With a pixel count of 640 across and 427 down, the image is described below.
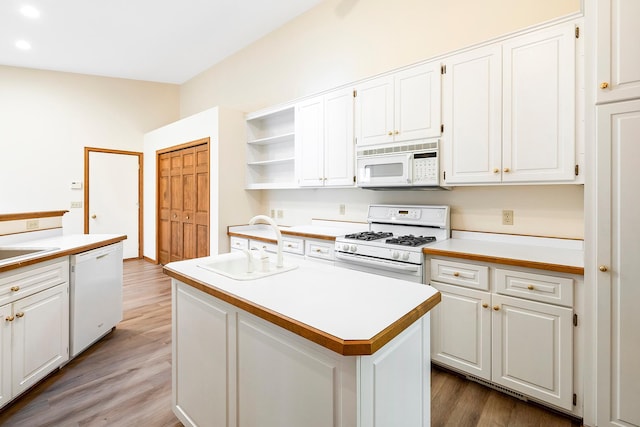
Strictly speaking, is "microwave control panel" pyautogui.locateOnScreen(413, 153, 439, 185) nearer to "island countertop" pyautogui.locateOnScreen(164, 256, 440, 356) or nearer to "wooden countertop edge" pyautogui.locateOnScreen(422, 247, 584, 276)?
"wooden countertop edge" pyautogui.locateOnScreen(422, 247, 584, 276)

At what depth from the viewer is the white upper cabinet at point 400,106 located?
255 centimetres

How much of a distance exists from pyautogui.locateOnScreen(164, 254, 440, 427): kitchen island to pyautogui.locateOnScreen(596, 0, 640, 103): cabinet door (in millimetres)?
1387

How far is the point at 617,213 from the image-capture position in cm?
159

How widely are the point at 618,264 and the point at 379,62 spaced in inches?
103

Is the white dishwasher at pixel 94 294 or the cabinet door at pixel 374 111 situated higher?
the cabinet door at pixel 374 111

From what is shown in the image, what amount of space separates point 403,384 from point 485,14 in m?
2.83

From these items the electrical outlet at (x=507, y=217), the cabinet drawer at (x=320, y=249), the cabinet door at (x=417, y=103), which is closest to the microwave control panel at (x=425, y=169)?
the cabinet door at (x=417, y=103)

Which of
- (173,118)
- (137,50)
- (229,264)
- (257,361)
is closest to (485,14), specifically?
(229,264)

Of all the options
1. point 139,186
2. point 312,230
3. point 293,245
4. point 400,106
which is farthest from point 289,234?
point 139,186

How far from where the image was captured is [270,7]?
3801 mm

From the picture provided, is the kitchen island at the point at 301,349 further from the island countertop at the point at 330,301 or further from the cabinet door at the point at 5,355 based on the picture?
the cabinet door at the point at 5,355

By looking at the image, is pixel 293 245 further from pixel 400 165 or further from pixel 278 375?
pixel 278 375

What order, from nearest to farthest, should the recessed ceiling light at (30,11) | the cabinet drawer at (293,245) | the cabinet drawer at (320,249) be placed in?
the cabinet drawer at (320,249)
the cabinet drawer at (293,245)
the recessed ceiling light at (30,11)

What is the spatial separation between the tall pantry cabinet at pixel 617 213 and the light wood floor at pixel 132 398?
0.41m
